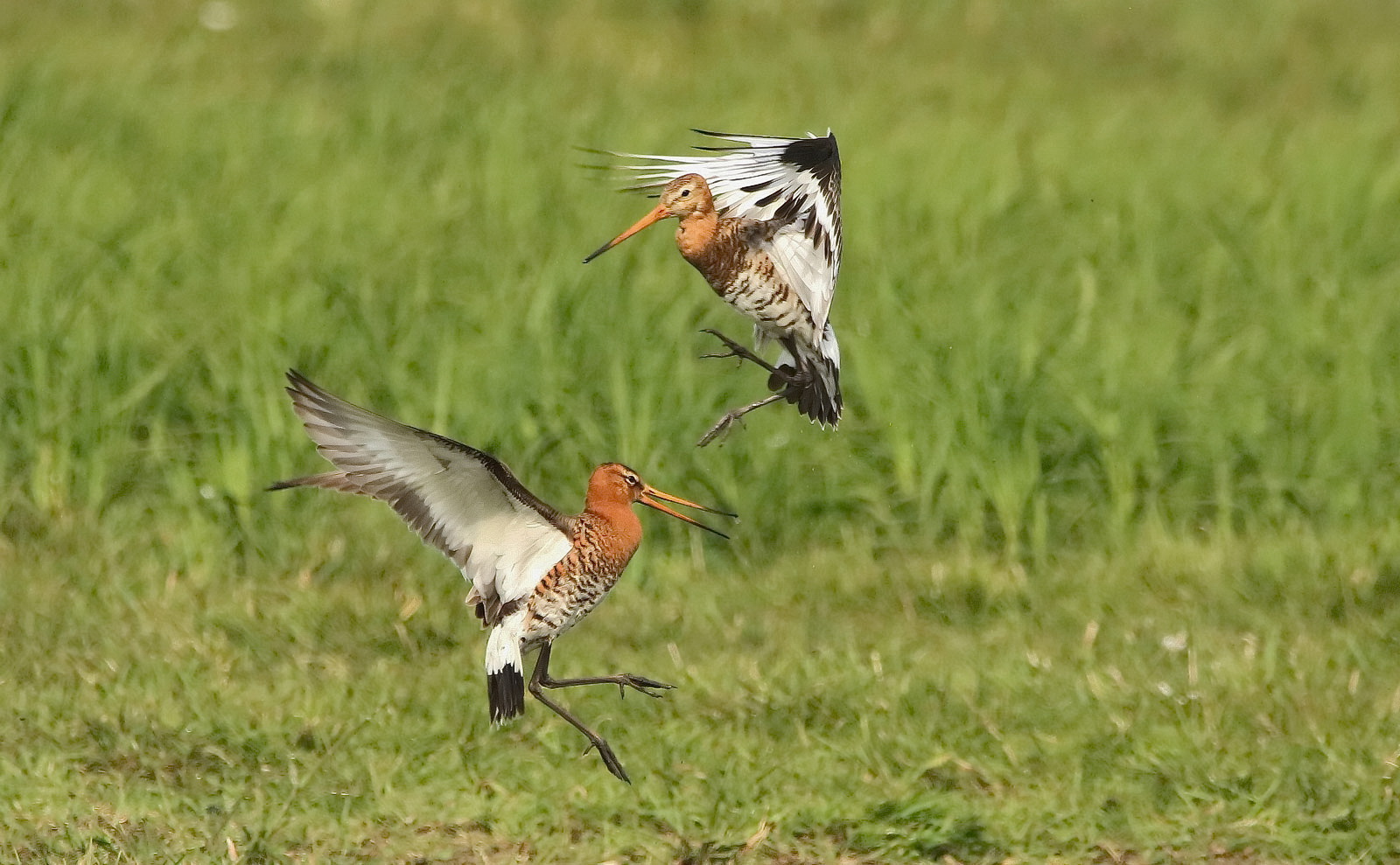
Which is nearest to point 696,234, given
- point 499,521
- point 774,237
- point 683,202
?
point 683,202

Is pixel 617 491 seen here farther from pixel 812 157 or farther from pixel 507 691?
pixel 812 157

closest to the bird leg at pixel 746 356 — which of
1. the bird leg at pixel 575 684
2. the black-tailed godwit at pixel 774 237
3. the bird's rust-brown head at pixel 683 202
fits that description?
the black-tailed godwit at pixel 774 237

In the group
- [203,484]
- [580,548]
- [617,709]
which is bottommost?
[617,709]

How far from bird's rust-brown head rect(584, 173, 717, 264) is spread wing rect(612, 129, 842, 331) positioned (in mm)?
40

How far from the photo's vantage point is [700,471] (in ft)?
22.0

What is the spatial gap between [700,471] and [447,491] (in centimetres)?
402

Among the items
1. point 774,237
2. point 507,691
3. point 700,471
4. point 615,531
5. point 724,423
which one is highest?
point 774,237

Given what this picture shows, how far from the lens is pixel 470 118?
959cm

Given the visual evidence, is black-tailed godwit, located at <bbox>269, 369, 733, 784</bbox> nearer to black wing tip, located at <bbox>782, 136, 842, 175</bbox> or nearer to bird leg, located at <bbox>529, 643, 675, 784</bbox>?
bird leg, located at <bbox>529, 643, 675, 784</bbox>

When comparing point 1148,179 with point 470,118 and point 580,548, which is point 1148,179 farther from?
point 580,548

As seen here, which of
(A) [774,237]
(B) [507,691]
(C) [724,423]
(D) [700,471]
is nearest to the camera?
(C) [724,423]

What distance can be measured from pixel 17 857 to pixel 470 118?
5714 millimetres

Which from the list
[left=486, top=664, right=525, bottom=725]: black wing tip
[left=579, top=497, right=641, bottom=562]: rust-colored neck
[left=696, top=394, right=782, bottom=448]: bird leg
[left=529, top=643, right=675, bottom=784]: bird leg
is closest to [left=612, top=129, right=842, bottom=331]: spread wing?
[left=696, top=394, right=782, bottom=448]: bird leg

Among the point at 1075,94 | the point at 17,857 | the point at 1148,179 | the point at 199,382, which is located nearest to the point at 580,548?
the point at 17,857
